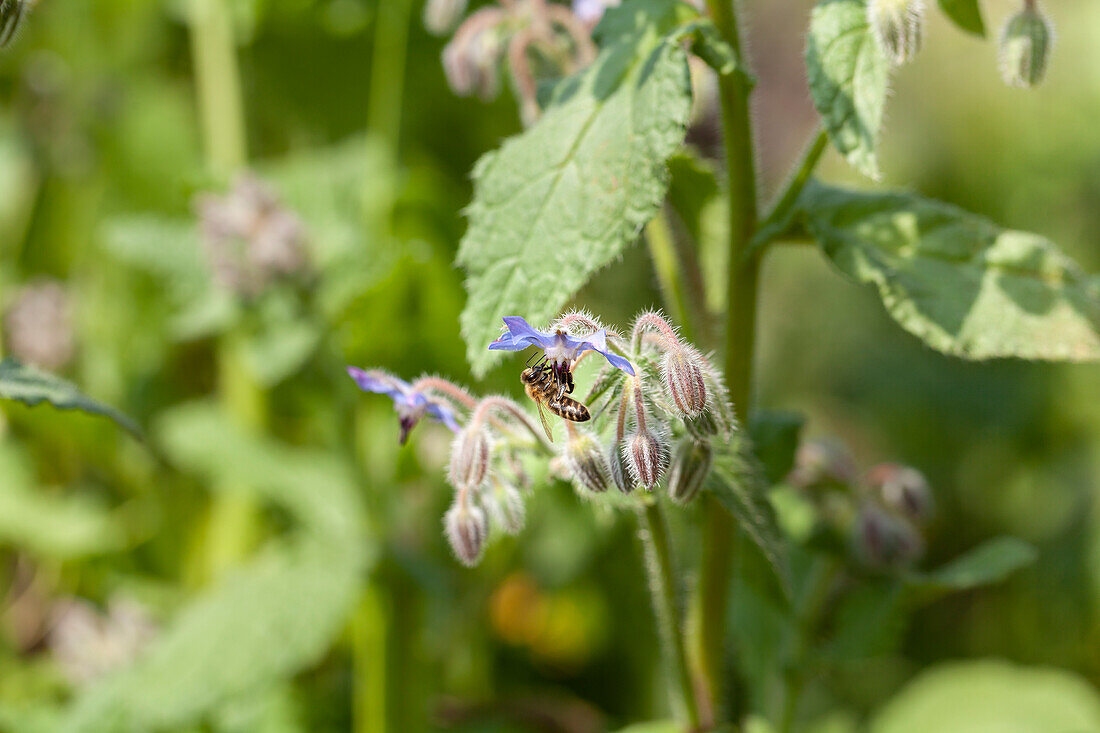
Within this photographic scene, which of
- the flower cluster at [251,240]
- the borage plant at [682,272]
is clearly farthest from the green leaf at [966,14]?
the flower cluster at [251,240]

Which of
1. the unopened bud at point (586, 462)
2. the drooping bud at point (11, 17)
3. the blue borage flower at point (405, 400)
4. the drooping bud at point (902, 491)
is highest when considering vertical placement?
the drooping bud at point (11, 17)

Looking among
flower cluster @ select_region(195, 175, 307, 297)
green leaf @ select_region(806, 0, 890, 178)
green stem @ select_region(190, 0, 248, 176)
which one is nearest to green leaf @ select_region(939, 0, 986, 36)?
green leaf @ select_region(806, 0, 890, 178)

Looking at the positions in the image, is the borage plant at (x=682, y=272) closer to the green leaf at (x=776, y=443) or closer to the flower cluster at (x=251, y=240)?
the green leaf at (x=776, y=443)

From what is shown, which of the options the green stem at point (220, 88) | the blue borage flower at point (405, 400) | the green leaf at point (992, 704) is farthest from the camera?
the green stem at point (220, 88)

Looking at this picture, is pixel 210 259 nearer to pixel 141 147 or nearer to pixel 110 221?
pixel 110 221

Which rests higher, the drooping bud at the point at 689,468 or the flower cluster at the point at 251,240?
the flower cluster at the point at 251,240

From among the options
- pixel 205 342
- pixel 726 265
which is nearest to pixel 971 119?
pixel 205 342

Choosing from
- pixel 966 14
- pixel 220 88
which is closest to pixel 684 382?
pixel 966 14
